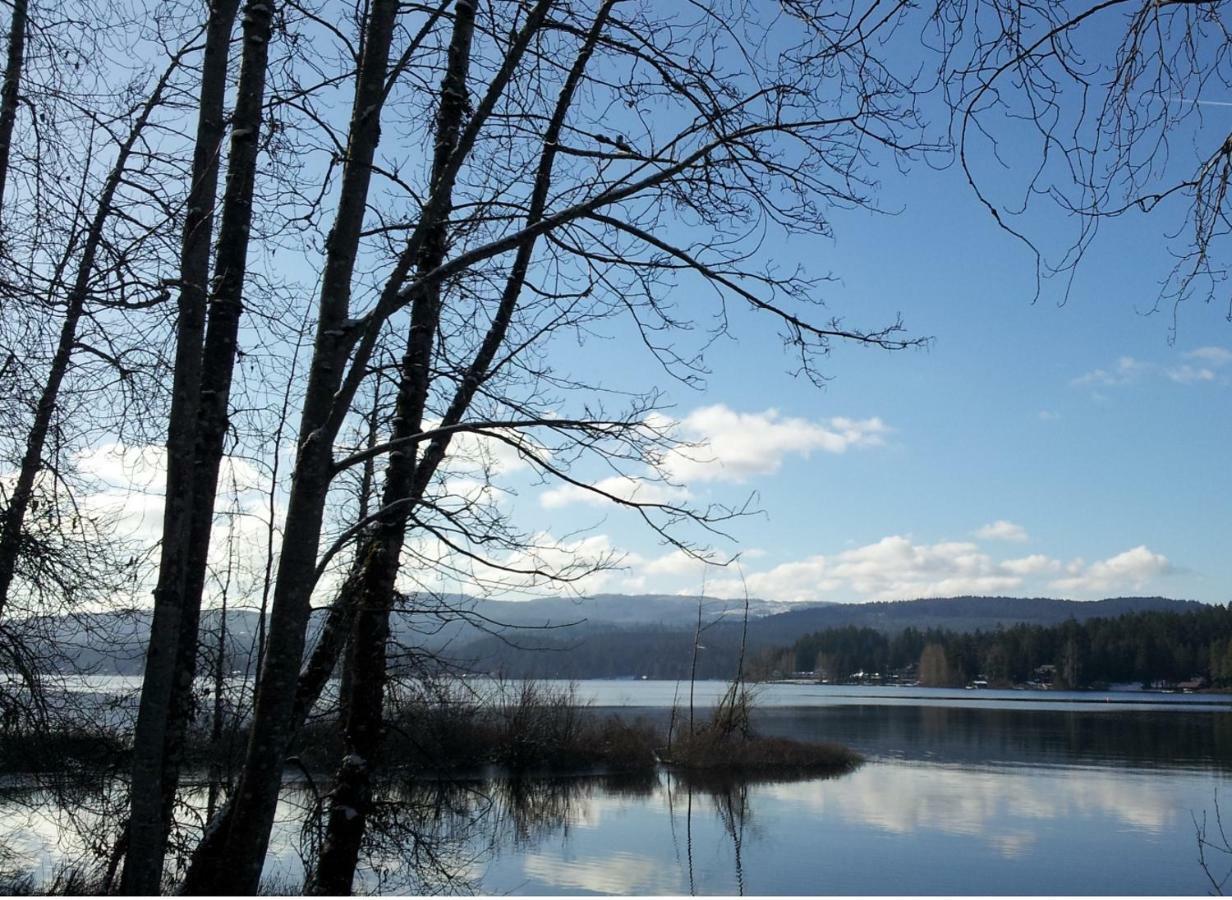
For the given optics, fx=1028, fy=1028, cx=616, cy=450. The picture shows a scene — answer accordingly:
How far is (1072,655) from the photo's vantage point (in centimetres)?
10144

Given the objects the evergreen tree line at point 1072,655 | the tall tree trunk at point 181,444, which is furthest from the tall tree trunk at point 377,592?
the evergreen tree line at point 1072,655

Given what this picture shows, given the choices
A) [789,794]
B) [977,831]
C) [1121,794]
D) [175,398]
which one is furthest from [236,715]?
[1121,794]

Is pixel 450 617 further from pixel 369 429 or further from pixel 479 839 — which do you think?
pixel 479 839

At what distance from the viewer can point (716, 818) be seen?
23.7 metres

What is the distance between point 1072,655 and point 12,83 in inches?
4308

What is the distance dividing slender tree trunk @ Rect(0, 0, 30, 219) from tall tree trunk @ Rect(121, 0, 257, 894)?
148 centimetres

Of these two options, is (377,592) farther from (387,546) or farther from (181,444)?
(181,444)

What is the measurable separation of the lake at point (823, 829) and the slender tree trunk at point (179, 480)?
3805 millimetres

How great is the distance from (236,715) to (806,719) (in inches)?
1997

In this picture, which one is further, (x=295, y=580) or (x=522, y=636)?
(x=522, y=636)

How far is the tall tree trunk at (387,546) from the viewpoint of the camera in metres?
6.32

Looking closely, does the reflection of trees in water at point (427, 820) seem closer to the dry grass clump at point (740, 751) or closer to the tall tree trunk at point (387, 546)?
the tall tree trunk at point (387, 546)

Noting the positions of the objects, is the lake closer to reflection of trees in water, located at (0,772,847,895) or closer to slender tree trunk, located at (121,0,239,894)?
reflection of trees in water, located at (0,772,847,895)

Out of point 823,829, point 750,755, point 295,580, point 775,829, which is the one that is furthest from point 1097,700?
point 295,580
